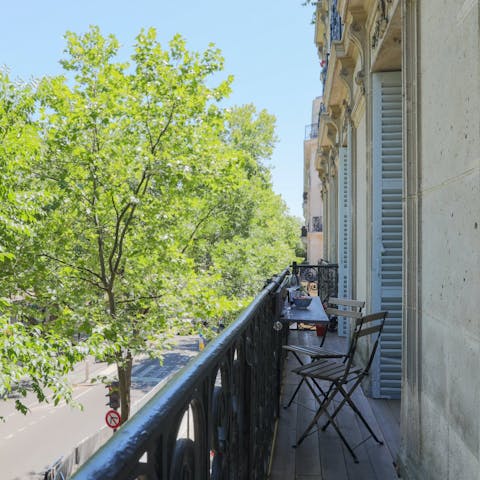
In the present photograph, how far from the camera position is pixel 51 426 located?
20.1 m

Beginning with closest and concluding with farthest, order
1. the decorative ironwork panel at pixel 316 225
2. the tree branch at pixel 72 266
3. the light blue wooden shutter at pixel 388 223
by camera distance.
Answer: the light blue wooden shutter at pixel 388 223
the tree branch at pixel 72 266
the decorative ironwork panel at pixel 316 225

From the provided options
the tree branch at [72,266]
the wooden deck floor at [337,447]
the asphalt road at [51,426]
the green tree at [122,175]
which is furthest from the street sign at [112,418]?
the wooden deck floor at [337,447]

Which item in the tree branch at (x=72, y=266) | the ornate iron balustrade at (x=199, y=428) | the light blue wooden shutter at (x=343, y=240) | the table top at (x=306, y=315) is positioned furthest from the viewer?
the tree branch at (x=72, y=266)

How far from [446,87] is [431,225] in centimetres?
80

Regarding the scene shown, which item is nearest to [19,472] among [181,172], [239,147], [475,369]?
[181,172]

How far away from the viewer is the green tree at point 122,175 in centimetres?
1080

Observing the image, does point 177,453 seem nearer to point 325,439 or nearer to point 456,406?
point 456,406

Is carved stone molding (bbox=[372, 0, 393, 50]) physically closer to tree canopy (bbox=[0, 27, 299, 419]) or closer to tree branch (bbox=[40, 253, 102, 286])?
tree canopy (bbox=[0, 27, 299, 419])

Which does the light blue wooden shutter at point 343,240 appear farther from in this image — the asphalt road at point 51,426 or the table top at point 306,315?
the asphalt road at point 51,426

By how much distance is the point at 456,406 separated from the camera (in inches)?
94.8

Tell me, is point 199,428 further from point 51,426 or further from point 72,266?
point 51,426

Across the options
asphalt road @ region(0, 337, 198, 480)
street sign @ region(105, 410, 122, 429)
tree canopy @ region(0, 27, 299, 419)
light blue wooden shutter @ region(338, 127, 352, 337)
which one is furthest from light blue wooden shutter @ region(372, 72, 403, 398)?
asphalt road @ region(0, 337, 198, 480)

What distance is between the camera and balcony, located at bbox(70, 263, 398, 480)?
28.5 inches

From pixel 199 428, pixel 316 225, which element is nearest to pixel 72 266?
pixel 199 428
